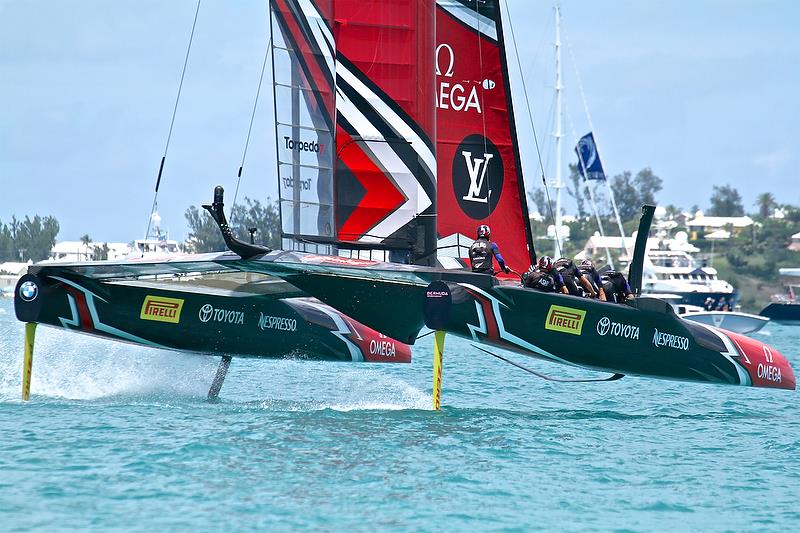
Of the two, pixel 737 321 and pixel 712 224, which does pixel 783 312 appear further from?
pixel 712 224

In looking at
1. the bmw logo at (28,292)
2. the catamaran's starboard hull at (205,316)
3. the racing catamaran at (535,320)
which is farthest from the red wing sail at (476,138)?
the bmw logo at (28,292)

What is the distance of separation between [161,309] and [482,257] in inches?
111

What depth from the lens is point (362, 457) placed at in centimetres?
820

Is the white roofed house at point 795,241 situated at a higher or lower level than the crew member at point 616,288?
higher

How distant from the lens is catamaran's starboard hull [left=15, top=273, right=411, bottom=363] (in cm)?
1043

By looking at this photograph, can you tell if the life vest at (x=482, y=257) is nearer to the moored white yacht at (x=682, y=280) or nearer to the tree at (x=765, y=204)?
the moored white yacht at (x=682, y=280)

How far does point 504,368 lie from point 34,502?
12.7 metres

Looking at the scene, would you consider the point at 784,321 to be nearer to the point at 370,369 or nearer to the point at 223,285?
the point at 370,369

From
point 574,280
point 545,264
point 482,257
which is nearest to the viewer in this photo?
point 482,257

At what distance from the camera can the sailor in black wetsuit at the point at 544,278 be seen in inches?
407

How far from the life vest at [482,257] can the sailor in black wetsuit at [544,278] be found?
334 millimetres

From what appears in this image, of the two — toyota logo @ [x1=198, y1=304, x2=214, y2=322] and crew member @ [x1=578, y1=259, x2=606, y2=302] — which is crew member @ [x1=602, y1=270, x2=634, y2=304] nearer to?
crew member @ [x1=578, y1=259, x2=606, y2=302]

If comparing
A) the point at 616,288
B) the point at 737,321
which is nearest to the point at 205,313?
the point at 616,288

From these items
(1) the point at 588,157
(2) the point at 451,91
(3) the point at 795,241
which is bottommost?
(3) the point at 795,241
